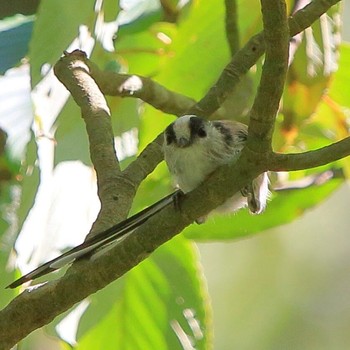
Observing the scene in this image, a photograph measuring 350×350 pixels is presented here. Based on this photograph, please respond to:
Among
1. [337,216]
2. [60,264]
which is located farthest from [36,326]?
[337,216]

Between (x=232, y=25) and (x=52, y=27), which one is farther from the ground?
(x=52, y=27)

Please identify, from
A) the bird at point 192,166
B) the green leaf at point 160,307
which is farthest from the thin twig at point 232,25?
the green leaf at point 160,307

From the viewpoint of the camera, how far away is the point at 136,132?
135cm

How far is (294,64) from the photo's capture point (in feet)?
4.60

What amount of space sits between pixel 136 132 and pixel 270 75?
518 mm

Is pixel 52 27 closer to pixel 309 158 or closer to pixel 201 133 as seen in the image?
pixel 201 133

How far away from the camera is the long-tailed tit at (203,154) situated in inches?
43.1

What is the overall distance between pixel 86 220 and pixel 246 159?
45 centimetres

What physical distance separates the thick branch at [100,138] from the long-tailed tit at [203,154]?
7 centimetres

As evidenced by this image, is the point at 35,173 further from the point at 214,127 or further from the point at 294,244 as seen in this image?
the point at 294,244

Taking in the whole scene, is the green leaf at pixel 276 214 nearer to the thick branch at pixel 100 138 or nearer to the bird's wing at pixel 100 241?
the thick branch at pixel 100 138

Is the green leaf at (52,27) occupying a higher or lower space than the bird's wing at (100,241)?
higher

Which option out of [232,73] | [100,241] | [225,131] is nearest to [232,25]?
[232,73]

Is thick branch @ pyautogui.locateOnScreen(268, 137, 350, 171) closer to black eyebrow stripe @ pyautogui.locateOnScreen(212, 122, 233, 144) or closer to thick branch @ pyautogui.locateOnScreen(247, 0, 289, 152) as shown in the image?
thick branch @ pyautogui.locateOnScreen(247, 0, 289, 152)
